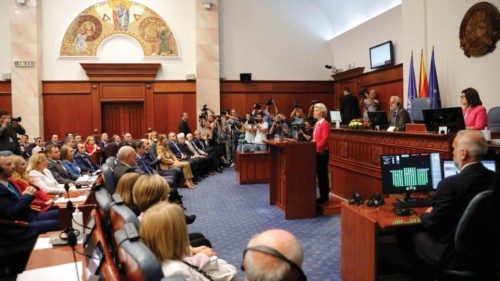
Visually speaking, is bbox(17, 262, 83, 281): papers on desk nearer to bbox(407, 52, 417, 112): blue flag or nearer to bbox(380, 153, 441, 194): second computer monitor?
bbox(380, 153, 441, 194): second computer monitor

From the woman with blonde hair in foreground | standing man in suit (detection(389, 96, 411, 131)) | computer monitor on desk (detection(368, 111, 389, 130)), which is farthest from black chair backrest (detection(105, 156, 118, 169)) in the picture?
standing man in suit (detection(389, 96, 411, 131))

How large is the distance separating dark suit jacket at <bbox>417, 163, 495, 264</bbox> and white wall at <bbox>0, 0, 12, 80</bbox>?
13.1m

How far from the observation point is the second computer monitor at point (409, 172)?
3.54m

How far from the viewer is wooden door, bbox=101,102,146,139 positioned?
43.0 ft

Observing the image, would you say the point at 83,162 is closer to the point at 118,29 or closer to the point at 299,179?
the point at 299,179

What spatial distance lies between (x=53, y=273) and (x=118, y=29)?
1155 centimetres

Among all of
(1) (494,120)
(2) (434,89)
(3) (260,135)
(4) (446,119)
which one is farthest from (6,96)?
(1) (494,120)

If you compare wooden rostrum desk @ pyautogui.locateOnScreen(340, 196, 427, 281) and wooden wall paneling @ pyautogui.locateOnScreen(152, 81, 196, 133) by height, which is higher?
wooden wall paneling @ pyautogui.locateOnScreen(152, 81, 196, 133)

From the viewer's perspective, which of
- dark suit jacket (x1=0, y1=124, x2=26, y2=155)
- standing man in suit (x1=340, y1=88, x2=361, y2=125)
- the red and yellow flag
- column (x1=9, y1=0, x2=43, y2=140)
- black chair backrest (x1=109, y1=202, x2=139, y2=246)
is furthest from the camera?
column (x1=9, y1=0, x2=43, y2=140)

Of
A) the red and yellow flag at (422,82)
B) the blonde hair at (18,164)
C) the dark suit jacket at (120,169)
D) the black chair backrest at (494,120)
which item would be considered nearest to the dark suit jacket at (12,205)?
the blonde hair at (18,164)

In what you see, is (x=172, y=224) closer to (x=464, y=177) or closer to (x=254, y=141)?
(x=464, y=177)

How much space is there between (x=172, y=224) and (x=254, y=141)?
7856 mm

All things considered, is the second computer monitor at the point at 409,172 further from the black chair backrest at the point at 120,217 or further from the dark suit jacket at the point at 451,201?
the black chair backrest at the point at 120,217

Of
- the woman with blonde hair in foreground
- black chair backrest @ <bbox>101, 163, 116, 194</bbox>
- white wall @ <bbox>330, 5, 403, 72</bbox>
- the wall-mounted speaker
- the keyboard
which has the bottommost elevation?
the keyboard
